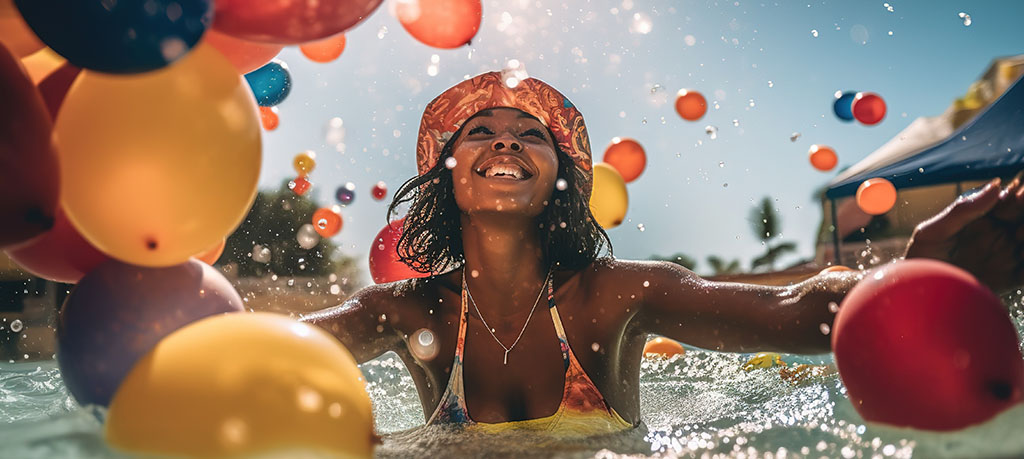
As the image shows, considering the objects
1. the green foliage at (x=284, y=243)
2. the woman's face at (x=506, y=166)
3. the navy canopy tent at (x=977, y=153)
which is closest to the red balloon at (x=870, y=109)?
the woman's face at (x=506, y=166)

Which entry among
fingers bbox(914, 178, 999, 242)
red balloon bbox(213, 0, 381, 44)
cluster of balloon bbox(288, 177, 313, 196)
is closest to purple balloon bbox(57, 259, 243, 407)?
red balloon bbox(213, 0, 381, 44)

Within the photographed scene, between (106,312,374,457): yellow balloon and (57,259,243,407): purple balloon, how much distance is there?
380 mm

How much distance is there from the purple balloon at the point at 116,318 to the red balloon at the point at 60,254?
7 cm

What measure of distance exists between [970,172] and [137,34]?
12.0 m

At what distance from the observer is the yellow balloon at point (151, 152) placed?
1418mm

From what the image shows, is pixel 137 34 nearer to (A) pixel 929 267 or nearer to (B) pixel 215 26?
(B) pixel 215 26

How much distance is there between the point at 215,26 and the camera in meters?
1.55

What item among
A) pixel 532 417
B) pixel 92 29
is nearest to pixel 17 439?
pixel 92 29

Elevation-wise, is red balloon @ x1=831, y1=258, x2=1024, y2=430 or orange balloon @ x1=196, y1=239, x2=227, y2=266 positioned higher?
red balloon @ x1=831, y1=258, x2=1024, y2=430

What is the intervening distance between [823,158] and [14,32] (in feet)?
18.8

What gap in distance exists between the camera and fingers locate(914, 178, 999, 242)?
1.64m

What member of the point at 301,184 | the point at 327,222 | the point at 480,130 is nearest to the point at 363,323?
the point at 480,130

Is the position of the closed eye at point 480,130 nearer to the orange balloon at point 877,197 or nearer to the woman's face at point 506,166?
the woman's face at point 506,166

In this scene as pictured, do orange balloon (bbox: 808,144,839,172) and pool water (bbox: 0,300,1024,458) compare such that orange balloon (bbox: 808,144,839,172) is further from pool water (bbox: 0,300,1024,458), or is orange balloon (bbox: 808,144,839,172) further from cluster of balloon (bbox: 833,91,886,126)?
pool water (bbox: 0,300,1024,458)
